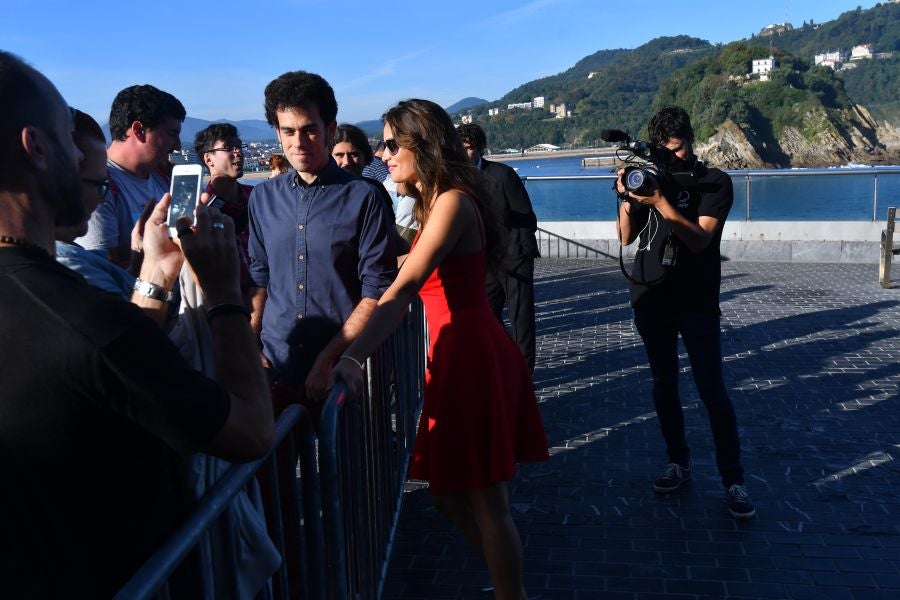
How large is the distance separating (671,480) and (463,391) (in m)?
2.00

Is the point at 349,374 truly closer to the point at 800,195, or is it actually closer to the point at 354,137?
the point at 354,137

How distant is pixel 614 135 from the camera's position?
442 centimetres

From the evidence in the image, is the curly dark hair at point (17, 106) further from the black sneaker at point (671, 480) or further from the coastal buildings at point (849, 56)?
the coastal buildings at point (849, 56)

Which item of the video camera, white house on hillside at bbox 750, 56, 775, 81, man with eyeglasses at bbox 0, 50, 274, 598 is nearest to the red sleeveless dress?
the video camera

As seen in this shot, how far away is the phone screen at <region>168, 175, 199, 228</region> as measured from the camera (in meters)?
1.85

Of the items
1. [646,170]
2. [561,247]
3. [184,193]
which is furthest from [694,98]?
[184,193]

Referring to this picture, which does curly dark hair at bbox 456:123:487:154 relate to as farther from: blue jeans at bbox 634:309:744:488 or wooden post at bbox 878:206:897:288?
wooden post at bbox 878:206:897:288

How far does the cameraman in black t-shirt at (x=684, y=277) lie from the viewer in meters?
4.11

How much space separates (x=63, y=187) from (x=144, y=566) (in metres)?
0.68

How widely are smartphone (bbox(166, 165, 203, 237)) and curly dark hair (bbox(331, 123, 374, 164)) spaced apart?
3.81m

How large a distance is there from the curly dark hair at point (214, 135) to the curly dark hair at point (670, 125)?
271cm

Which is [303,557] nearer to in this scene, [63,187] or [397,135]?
[63,187]

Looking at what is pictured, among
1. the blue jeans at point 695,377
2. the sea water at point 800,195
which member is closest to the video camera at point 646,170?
the blue jeans at point 695,377

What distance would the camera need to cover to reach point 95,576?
4.60 feet
